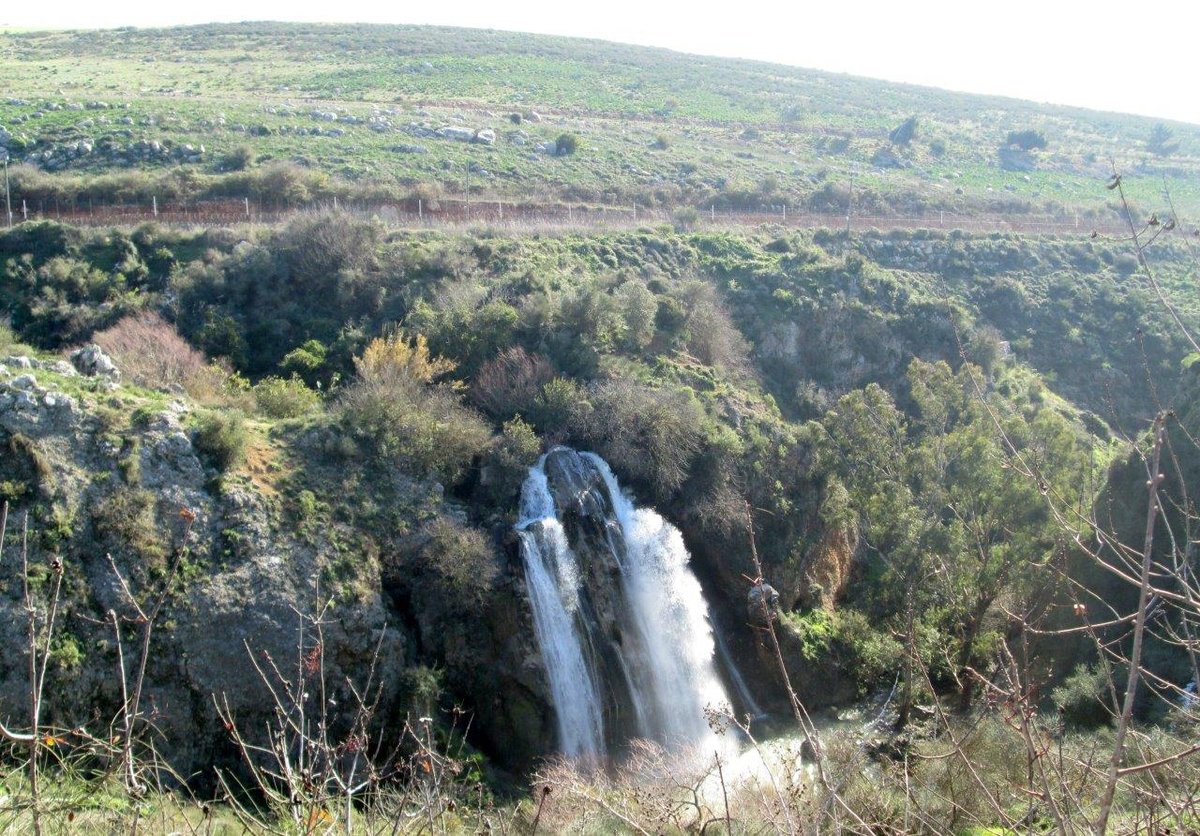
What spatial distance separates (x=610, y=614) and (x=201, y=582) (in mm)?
8778

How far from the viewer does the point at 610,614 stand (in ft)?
71.6

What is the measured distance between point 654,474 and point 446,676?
293 inches

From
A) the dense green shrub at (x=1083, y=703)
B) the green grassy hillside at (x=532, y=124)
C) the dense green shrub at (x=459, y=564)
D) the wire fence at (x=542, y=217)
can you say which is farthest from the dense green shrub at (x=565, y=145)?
the dense green shrub at (x=1083, y=703)

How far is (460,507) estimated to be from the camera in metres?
22.2

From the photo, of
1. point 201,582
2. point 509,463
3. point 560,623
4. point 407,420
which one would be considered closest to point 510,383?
point 509,463

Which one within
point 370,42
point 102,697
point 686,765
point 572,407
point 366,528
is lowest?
point 686,765

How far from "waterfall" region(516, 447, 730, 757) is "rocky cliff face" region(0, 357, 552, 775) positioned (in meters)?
0.78

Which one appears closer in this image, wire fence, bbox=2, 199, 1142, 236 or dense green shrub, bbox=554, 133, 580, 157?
wire fence, bbox=2, 199, 1142, 236

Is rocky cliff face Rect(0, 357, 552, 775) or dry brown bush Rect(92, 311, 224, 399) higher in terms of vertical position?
dry brown bush Rect(92, 311, 224, 399)

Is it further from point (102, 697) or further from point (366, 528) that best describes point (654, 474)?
point (102, 697)

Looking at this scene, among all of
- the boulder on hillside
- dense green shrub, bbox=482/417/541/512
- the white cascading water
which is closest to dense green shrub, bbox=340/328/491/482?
dense green shrub, bbox=482/417/541/512

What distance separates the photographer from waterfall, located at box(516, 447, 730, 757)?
2050 cm

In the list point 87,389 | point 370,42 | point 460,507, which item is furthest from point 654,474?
point 370,42

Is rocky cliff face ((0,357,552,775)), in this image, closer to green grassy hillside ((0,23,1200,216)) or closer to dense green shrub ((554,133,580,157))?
green grassy hillside ((0,23,1200,216))
